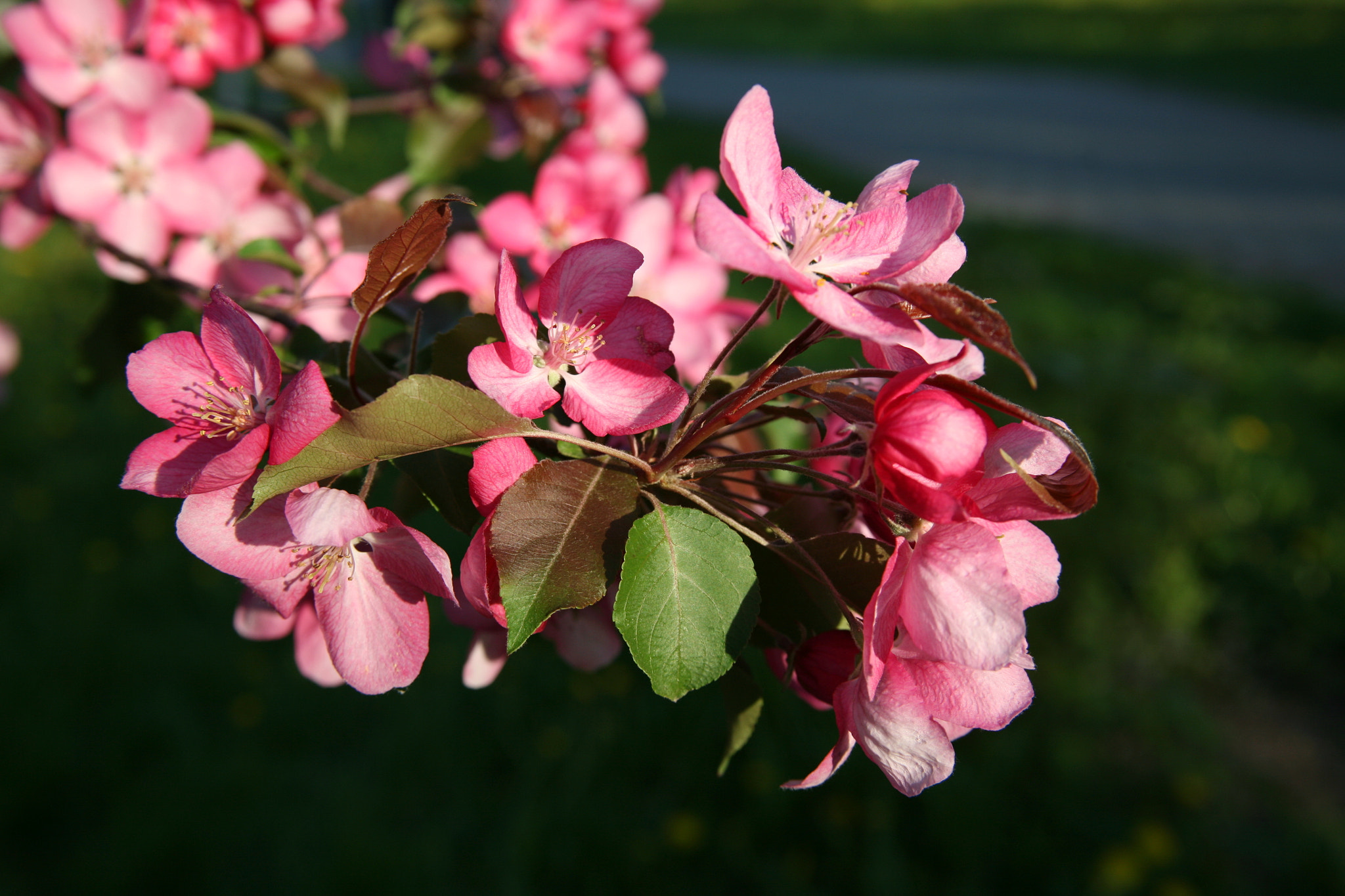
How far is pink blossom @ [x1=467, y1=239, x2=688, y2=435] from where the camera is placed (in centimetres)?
66

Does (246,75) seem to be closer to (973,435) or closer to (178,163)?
(178,163)

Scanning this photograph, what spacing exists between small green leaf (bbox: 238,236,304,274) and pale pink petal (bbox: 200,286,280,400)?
0.38m

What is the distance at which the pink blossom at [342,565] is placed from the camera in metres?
0.61

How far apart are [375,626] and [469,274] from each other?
1.71 feet

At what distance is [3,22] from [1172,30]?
43.9 feet

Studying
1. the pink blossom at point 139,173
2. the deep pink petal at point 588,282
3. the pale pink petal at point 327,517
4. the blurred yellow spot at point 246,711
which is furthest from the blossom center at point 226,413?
the blurred yellow spot at point 246,711

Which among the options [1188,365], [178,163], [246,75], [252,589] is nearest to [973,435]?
[252,589]

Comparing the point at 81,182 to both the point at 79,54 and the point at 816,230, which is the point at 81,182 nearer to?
the point at 79,54

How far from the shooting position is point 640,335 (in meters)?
0.70

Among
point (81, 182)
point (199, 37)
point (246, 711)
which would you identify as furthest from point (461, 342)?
point (246, 711)

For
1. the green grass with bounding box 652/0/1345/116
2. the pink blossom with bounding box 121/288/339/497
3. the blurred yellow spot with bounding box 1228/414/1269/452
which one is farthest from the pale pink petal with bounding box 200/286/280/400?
the green grass with bounding box 652/0/1345/116

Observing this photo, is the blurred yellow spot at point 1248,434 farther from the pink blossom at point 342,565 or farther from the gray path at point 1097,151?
the pink blossom at point 342,565

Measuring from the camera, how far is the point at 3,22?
121 centimetres

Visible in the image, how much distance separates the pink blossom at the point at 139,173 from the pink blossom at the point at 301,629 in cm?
52
